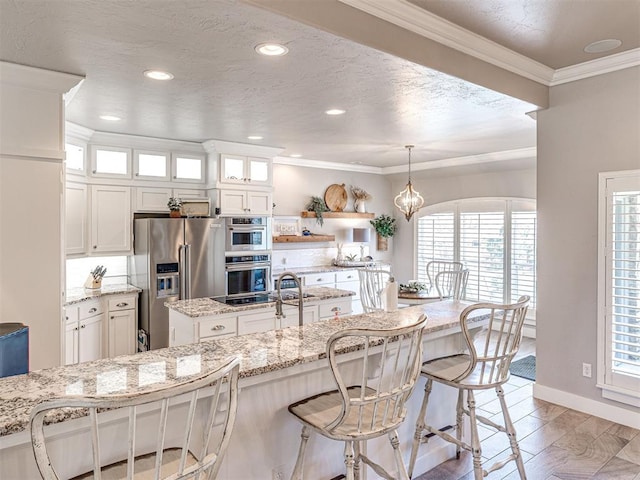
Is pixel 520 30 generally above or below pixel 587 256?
above

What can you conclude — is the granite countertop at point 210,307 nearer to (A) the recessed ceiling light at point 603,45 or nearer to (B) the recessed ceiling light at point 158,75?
(B) the recessed ceiling light at point 158,75

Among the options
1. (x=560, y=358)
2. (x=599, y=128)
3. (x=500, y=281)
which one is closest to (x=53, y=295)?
(x=560, y=358)

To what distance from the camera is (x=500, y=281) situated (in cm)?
657

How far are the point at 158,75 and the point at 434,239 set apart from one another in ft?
18.6

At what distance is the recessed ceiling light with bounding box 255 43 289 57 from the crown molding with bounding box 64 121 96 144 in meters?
2.62

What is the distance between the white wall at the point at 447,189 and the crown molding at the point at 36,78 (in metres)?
5.51

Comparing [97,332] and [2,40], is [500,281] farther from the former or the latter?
[2,40]

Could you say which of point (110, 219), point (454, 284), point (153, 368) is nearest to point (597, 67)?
point (454, 284)

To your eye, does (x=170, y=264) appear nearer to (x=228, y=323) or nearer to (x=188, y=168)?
(x=188, y=168)

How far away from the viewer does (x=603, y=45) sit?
116 inches

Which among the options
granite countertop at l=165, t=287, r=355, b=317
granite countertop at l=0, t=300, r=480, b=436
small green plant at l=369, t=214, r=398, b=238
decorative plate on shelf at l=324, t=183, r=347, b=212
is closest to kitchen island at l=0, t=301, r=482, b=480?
granite countertop at l=0, t=300, r=480, b=436

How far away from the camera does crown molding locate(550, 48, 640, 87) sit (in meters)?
3.10

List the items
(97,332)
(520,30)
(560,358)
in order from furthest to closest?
(97,332), (560,358), (520,30)

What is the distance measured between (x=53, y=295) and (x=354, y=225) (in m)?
5.36
